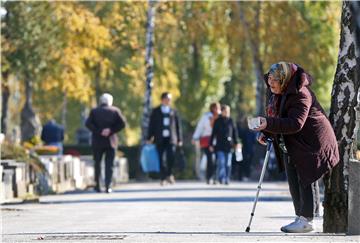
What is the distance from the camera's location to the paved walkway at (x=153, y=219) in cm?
1266

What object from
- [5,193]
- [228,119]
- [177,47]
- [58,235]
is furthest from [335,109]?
[177,47]

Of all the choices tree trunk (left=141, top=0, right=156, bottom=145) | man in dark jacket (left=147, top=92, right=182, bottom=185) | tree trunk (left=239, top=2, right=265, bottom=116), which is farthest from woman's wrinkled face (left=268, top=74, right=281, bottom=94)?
tree trunk (left=239, top=2, right=265, bottom=116)

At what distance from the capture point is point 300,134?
13.1 metres

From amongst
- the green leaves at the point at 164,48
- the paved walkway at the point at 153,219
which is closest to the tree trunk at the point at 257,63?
the green leaves at the point at 164,48

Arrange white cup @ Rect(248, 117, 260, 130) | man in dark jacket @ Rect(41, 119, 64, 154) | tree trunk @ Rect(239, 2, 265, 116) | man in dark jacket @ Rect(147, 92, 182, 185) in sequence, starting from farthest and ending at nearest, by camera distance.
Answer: tree trunk @ Rect(239, 2, 265, 116) → man in dark jacket @ Rect(41, 119, 64, 154) → man in dark jacket @ Rect(147, 92, 182, 185) → white cup @ Rect(248, 117, 260, 130)

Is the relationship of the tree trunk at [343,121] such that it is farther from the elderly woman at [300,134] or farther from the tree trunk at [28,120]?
the tree trunk at [28,120]

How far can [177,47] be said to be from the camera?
53.3 metres

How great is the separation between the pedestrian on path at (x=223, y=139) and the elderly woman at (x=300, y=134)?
15291 millimetres

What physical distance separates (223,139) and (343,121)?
1520 cm

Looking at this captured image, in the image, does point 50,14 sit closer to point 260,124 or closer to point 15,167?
point 15,167

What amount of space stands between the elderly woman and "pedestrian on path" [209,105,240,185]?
1529 cm

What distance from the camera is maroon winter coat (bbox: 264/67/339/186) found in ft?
42.4

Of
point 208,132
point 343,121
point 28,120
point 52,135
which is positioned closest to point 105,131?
point 208,132

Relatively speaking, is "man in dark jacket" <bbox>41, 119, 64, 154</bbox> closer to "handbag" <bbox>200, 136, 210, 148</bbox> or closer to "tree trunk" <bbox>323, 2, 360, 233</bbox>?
"handbag" <bbox>200, 136, 210, 148</bbox>
